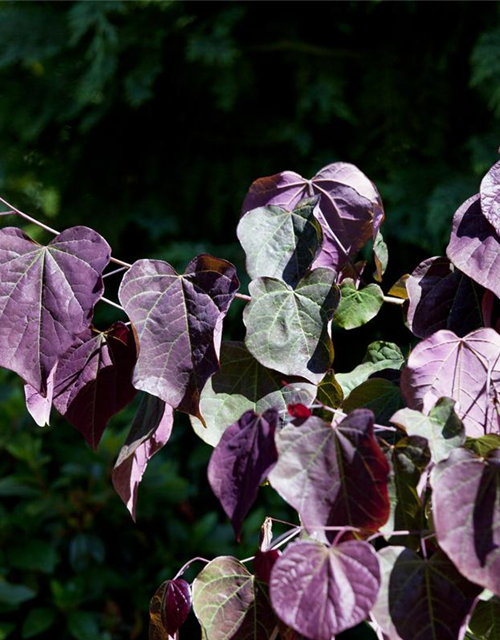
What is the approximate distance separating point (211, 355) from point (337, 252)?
258 millimetres

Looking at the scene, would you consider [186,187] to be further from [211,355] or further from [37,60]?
[211,355]

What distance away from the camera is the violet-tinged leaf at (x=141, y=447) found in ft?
2.63

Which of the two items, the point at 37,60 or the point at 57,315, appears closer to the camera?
the point at 57,315

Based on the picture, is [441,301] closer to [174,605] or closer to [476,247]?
[476,247]

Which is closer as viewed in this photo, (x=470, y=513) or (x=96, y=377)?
(x=470, y=513)

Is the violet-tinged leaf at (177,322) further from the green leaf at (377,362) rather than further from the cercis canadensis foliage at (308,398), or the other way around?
the green leaf at (377,362)

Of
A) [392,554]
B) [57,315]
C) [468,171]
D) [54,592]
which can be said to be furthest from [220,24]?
[392,554]

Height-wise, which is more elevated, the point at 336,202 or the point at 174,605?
the point at 336,202

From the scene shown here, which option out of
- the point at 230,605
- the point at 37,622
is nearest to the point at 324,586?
the point at 230,605

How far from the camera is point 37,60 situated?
2814mm

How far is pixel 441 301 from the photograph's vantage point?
2.79 feet

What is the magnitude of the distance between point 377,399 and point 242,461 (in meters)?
0.19

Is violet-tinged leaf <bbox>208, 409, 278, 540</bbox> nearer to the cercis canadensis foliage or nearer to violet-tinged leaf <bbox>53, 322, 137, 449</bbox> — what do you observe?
the cercis canadensis foliage

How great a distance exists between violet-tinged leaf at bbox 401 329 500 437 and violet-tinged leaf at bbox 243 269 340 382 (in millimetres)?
89
